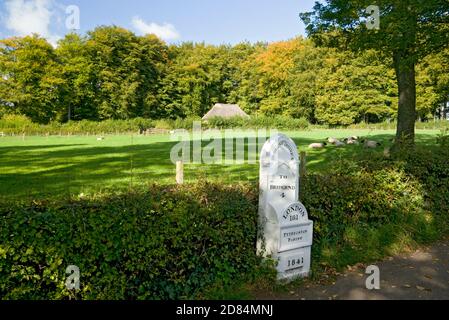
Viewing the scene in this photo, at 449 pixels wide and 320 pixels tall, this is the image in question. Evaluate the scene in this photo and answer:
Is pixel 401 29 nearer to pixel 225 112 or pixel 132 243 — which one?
pixel 132 243

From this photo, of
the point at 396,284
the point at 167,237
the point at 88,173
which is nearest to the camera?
the point at 167,237

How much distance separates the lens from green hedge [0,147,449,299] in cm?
383

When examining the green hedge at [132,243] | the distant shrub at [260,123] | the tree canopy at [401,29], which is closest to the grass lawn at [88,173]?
the tree canopy at [401,29]

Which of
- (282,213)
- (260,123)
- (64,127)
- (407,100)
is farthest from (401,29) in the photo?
(260,123)

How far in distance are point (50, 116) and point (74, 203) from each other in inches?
2410

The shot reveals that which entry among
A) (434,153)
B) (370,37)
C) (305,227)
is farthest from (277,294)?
(370,37)

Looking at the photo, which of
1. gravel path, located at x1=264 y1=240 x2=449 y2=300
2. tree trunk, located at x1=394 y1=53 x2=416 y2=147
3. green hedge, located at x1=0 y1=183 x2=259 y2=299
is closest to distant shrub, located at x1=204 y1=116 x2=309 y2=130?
tree trunk, located at x1=394 y1=53 x2=416 y2=147

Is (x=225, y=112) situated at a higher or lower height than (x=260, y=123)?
higher

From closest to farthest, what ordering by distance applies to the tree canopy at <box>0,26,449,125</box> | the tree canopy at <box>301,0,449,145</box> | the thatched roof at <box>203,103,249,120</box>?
1. the tree canopy at <box>301,0,449,145</box>
2. the tree canopy at <box>0,26,449,125</box>
3. the thatched roof at <box>203,103,249,120</box>

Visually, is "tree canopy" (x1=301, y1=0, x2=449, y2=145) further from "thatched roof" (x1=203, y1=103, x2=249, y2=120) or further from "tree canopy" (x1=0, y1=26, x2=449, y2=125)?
"thatched roof" (x1=203, y1=103, x2=249, y2=120)

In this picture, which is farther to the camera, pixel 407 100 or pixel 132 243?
pixel 407 100

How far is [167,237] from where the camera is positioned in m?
4.43

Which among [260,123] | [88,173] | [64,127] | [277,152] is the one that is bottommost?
[88,173]

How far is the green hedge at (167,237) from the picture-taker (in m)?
3.83
